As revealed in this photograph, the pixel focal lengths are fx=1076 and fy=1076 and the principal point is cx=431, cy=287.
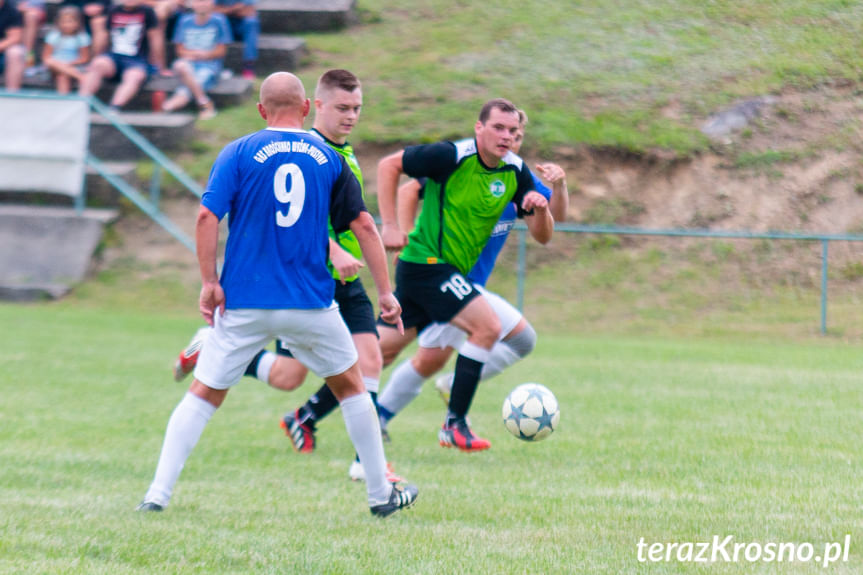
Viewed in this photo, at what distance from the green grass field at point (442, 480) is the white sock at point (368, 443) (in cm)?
14

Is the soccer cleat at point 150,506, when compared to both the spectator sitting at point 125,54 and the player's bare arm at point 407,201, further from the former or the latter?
the spectator sitting at point 125,54

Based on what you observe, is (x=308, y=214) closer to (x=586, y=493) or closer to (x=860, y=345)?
(x=586, y=493)

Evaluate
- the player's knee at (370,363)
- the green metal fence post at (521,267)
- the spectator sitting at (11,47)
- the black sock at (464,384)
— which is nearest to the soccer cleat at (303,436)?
the player's knee at (370,363)

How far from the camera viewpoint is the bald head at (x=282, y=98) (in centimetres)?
465

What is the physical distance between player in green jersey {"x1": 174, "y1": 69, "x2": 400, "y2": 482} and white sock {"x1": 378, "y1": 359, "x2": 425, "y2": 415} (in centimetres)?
62

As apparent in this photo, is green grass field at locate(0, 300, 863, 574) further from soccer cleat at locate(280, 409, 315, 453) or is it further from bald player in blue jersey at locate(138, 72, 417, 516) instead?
bald player in blue jersey at locate(138, 72, 417, 516)

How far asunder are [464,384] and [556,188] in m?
1.39

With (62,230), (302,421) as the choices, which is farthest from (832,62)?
(302,421)

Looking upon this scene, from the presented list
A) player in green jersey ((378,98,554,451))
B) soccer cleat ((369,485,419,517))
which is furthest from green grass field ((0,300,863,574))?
player in green jersey ((378,98,554,451))

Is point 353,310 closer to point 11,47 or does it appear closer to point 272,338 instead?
point 272,338

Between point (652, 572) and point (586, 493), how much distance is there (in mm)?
1549

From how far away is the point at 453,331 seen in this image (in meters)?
7.25

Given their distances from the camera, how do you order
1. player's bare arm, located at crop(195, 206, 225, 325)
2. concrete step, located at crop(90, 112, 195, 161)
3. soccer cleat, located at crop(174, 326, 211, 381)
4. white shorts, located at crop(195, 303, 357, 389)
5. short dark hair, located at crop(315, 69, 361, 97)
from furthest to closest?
concrete step, located at crop(90, 112, 195, 161) < soccer cleat, located at crop(174, 326, 211, 381) < short dark hair, located at crop(315, 69, 361, 97) < white shorts, located at crop(195, 303, 357, 389) < player's bare arm, located at crop(195, 206, 225, 325)

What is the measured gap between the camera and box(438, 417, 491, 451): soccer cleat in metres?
6.64
